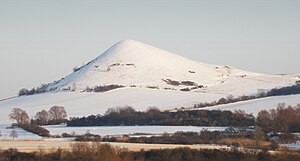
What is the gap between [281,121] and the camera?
6988 cm

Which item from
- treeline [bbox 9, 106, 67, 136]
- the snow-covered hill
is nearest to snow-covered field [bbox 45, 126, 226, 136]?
treeline [bbox 9, 106, 67, 136]

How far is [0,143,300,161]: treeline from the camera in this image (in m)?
47.4

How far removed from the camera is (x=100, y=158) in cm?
4688

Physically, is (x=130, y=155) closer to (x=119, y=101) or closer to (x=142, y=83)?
(x=119, y=101)

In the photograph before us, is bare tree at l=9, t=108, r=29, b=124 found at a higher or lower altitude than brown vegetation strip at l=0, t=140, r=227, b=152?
higher

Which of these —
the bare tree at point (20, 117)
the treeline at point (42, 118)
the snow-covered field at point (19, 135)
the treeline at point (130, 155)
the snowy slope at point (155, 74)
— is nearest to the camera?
the treeline at point (130, 155)

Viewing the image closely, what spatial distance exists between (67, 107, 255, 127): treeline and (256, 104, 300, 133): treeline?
197cm

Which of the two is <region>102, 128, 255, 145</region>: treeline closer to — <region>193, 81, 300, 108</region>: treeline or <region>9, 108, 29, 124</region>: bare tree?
<region>9, 108, 29, 124</region>: bare tree

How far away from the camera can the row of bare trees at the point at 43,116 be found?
295ft

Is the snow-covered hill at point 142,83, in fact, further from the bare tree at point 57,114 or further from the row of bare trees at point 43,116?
the row of bare trees at point 43,116

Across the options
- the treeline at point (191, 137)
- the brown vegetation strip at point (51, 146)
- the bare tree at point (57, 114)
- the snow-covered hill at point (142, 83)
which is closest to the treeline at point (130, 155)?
the brown vegetation strip at point (51, 146)

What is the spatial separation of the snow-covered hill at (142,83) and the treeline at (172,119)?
1248 cm

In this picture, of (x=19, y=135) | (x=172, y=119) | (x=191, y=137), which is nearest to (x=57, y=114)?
(x=172, y=119)

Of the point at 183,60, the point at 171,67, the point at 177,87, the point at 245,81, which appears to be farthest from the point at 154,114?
the point at 183,60
